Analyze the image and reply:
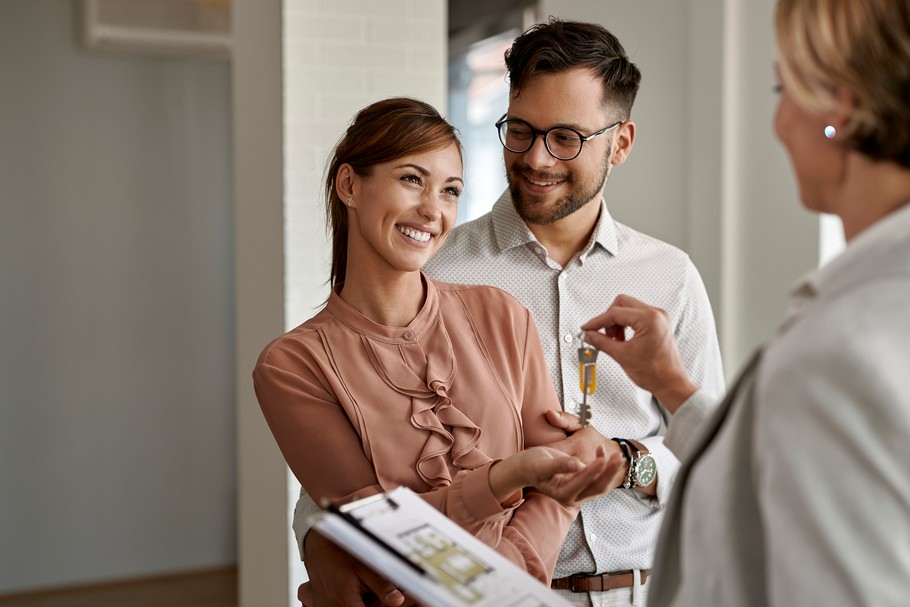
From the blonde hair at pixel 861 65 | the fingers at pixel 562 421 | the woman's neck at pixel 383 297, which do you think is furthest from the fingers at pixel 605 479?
the blonde hair at pixel 861 65

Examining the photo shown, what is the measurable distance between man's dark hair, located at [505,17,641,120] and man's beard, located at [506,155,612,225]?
0.18 meters

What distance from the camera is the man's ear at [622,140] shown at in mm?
2242

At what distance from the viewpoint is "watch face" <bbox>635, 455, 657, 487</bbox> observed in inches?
75.6

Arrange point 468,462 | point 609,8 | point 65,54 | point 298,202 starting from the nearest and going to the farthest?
point 468,462, point 298,202, point 609,8, point 65,54

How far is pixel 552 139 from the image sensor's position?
2.09m

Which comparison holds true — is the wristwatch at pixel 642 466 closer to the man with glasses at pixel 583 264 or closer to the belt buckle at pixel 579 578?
the man with glasses at pixel 583 264

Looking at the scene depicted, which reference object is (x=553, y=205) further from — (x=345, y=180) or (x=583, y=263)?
(x=345, y=180)

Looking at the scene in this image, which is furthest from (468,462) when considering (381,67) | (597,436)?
(381,67)

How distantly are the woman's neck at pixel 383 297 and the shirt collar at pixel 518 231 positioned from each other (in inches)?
16.9

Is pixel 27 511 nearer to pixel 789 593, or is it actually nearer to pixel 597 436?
pixel 597 436

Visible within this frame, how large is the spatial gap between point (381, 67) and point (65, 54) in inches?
94.2

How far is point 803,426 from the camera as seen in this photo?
2.85ft

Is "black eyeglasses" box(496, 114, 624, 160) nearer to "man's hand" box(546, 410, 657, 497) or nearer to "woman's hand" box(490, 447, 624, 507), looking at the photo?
"man's hand" box(546, 410, 657, 497)

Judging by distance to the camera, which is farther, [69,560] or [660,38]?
[69,560]
